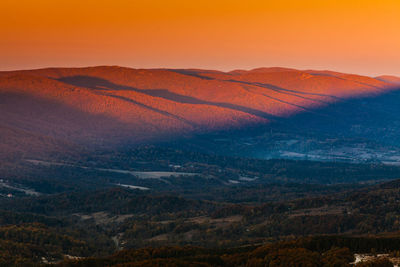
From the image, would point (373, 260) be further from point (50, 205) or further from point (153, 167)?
point (153, 167)

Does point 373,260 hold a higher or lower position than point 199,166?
higher

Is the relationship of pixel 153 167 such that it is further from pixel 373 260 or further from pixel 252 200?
pixel 373 260

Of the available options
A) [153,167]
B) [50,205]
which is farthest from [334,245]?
[153,167]

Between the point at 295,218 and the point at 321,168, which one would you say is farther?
the point at 321,168

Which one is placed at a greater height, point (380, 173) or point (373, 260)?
point (373, 260)

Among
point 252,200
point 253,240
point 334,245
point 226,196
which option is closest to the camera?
point 334,245

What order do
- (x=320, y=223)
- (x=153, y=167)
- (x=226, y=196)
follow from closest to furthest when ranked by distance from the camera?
(x=320, y=223) < (x=226, y=196) < (x=153, y=167)

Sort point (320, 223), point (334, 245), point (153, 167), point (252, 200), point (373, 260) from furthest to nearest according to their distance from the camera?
1. point (153, 167)
2. point (252, 200)
3. point (320, 223)
4. point (334, 245)
5. point (373, 260)

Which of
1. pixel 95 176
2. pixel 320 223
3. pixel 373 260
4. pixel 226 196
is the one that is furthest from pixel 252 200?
pixel 373 260

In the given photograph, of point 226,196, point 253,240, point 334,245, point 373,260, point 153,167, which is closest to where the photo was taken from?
point 373,260
